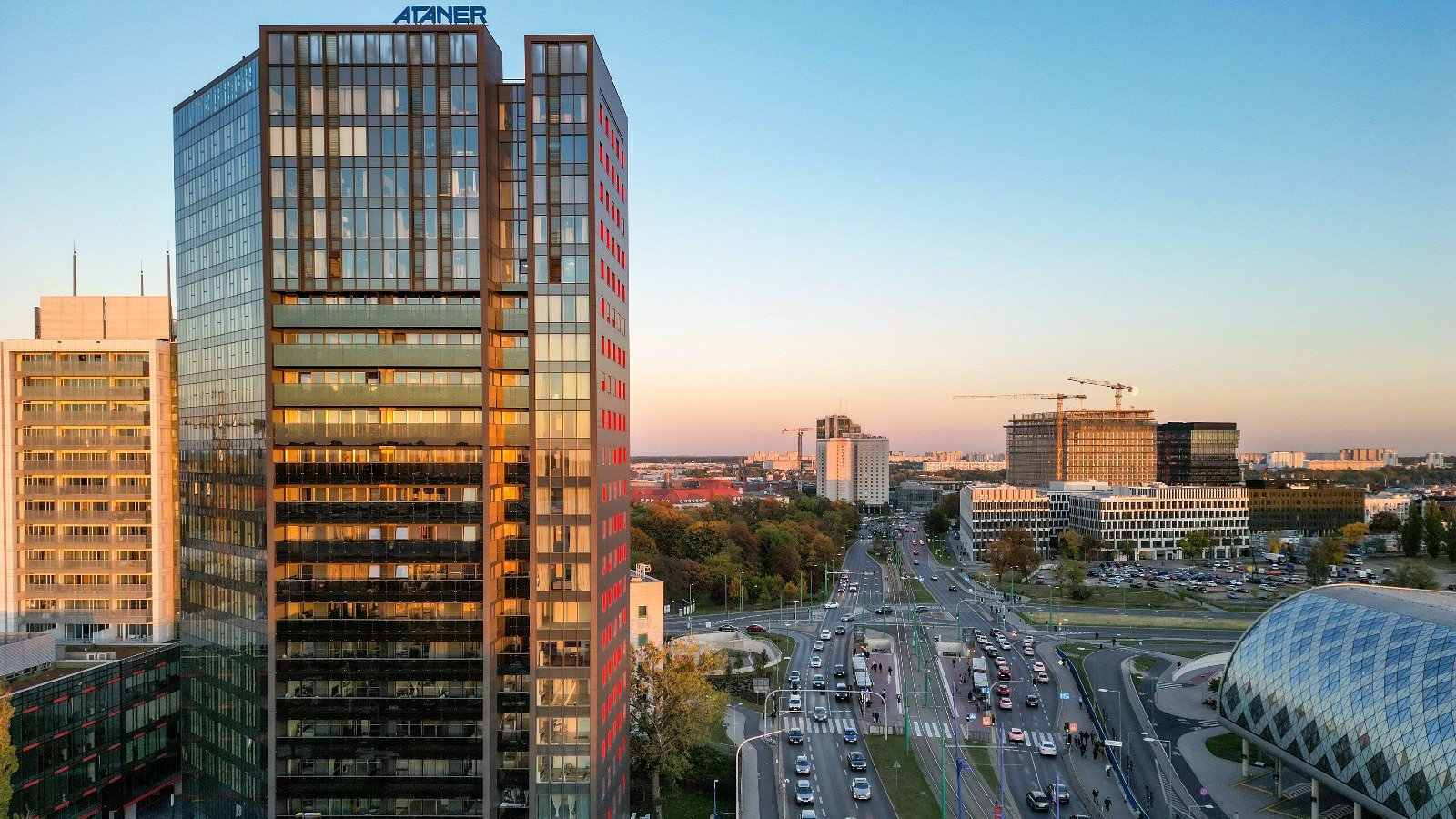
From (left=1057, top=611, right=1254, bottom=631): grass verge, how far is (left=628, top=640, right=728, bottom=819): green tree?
90.2 metres

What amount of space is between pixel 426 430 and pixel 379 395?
14.3ft

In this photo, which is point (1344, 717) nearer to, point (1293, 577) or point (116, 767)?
point (116, 767)

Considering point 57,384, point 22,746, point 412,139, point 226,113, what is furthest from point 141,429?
point 412,139

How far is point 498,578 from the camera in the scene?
63.3 metres

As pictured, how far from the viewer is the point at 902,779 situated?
261ft

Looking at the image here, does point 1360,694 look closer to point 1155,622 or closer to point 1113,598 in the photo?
point 1155,622

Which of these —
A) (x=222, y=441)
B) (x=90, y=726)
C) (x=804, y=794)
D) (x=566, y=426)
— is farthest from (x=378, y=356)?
(x=804, y=794)

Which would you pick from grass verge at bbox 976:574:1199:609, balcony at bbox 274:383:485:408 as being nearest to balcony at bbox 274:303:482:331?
balcony at bbox 274:383:485:408

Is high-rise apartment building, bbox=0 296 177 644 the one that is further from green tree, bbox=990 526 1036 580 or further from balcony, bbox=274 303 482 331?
green tree, bbox=990 526 1036 580

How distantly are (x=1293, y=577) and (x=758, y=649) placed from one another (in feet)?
437

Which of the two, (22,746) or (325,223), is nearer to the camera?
(325,223)

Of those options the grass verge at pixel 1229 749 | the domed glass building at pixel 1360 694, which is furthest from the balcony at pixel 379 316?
the grass verge at pixel 1229 749

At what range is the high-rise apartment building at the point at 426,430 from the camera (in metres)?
62.0

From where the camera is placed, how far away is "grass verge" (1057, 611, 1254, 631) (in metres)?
144
